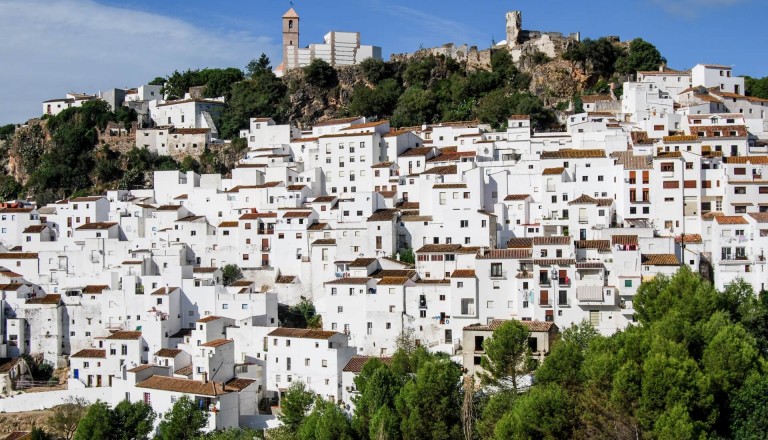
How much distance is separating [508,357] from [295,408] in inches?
293

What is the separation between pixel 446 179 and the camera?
42.5m

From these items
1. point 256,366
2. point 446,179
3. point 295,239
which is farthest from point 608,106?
point 256,366

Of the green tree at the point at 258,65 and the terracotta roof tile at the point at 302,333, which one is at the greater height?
the green tree at the point at 258,65

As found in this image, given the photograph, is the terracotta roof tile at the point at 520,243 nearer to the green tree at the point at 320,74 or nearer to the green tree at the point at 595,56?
the green tree at the point at 595,56

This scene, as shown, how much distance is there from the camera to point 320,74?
2569 inches

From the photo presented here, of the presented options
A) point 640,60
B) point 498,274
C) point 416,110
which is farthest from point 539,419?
point 640,60

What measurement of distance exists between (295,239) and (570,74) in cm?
2656

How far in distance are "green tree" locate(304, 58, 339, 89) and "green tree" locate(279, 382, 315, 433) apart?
3697 centimetres

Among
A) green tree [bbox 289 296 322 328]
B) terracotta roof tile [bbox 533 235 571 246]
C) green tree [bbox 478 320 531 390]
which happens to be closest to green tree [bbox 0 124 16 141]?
green tree [bbox 289 296 322 328]

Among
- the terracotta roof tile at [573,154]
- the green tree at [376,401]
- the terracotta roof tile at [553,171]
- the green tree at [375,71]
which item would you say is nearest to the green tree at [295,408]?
the green tree at [376,401]

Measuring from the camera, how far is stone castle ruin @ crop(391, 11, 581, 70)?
2442 inches

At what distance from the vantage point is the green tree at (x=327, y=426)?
94.0 feet

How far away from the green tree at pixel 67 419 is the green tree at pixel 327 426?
10.4m

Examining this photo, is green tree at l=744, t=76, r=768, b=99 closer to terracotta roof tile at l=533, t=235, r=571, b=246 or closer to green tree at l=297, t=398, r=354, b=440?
terracotta roof tile at l=533, t=235, r=571, b=246
